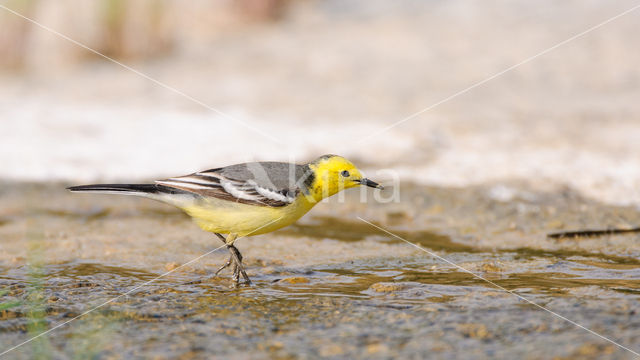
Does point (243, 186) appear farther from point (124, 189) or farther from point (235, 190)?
point (124, 189)

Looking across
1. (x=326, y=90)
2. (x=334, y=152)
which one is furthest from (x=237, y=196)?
(x=326, y=90)

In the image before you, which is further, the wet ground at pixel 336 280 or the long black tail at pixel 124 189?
the long black tail at pixel 124 189

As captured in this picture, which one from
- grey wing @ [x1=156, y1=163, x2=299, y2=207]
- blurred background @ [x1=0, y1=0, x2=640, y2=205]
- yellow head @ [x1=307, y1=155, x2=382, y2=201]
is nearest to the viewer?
grey wing @ [x1=156, y1=163, x2=299, y2=207]

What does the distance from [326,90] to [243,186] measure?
7.79 metres

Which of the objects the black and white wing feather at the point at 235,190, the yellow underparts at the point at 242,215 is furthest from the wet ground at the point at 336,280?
the black and white wing feather at the point at 235,190

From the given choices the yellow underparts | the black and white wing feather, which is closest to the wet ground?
the yellow underparts

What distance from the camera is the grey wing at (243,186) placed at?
5.17 metres

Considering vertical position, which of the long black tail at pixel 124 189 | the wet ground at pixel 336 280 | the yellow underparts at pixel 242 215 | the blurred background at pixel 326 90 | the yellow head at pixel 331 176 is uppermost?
the blurred background at pixel 326 90

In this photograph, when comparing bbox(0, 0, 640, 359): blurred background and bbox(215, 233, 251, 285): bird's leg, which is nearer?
bbox(0, 0, 640, 359): blurred background

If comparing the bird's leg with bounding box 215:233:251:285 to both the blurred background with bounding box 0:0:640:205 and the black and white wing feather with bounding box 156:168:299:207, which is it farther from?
the blurred background with bounding box 0:0:640:205

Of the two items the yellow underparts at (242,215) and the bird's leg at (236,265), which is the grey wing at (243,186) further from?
the bird's leg at (236,265)

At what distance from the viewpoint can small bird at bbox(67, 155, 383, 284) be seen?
16.9 feet

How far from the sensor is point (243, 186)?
524cm

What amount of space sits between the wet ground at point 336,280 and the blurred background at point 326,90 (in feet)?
3.46
